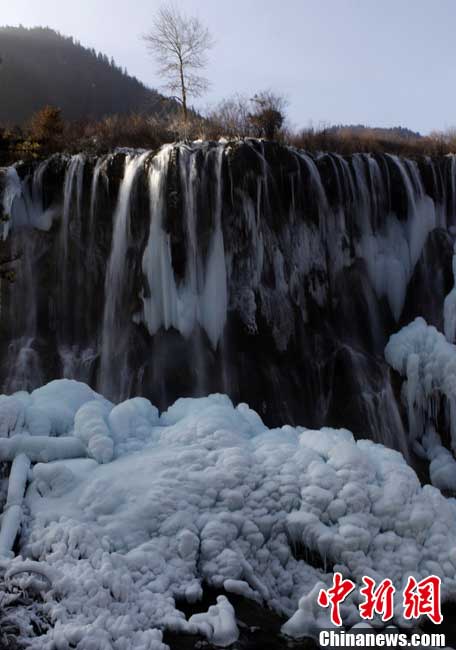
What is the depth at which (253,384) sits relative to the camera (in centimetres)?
858

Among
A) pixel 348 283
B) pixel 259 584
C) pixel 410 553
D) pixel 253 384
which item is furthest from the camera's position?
pixel 348 283

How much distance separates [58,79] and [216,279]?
66.7 metres

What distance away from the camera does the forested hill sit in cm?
5547

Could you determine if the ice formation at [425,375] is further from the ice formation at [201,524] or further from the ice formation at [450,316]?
the ice formation at [201,524]

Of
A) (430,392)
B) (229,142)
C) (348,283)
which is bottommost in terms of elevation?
→ (430,392)

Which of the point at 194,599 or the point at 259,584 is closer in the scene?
the point at 194,599

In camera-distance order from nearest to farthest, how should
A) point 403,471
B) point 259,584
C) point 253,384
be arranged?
point 259,584 → point 403,471 → point 253,384

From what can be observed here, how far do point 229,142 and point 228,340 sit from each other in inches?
140

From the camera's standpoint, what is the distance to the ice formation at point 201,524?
8.86ft

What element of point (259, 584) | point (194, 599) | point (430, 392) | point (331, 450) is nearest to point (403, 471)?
point (331, 450)

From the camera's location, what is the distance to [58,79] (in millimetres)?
63594

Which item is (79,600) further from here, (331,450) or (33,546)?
(331,450)

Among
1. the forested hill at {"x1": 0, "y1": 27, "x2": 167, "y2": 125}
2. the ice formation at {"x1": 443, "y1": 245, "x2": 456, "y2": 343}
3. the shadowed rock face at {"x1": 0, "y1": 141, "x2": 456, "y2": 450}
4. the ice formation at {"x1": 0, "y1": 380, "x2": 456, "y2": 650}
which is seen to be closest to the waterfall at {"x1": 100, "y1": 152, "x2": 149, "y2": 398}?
the shadowed rock face at {"x1": 0, "y1": 141, "x2": 456, "y2": 450}

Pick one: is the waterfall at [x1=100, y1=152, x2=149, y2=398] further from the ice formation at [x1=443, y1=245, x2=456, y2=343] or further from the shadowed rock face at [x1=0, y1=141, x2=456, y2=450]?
the ice formation at [x1=443, y1=245, x2=456, y2=343]
